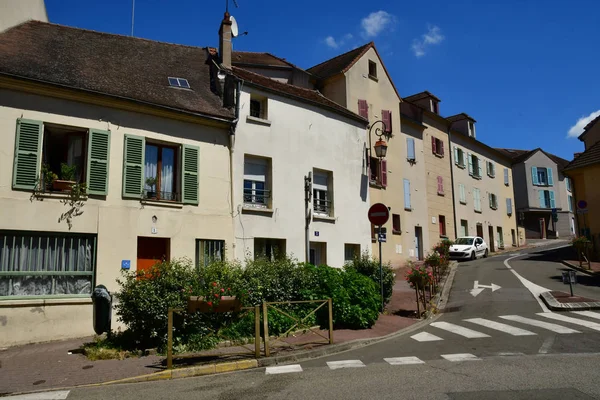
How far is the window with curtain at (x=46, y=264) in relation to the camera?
10008mm

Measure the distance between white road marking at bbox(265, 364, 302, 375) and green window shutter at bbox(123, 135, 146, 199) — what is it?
6.38m

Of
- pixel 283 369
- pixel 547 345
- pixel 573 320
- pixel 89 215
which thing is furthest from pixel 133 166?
pixel 573 320

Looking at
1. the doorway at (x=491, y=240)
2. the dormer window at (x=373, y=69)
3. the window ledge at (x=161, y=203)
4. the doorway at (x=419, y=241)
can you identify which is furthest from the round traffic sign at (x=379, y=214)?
the doorway at (x=491, y=240)

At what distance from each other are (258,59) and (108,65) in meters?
10.6

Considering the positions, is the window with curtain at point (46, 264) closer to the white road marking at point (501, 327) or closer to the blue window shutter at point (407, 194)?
the white road marking at point (501, 327)

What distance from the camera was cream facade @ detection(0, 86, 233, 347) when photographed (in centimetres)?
1009

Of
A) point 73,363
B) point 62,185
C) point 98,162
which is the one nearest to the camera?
point 73,363

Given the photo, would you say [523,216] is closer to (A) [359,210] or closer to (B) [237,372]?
(A) [359,210]

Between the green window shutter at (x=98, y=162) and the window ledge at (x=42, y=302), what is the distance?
2497mm

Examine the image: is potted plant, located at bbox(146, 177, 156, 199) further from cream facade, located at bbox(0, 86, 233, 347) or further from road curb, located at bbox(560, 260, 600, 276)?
road curb, located at bbox(560, 260, 600, 276)

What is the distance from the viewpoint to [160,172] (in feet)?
41.7

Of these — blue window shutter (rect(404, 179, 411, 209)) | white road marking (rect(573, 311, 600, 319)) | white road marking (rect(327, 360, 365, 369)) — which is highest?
blue window shutter (rect(404, 179, 411, 209))

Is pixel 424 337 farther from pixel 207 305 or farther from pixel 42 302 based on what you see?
pixel 42 302

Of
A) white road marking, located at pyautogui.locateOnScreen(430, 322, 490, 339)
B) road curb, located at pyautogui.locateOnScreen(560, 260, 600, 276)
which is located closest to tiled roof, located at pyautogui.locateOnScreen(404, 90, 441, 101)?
road curb, located at pyautogui.locateOnScreen(560, 260, 600, 276)
